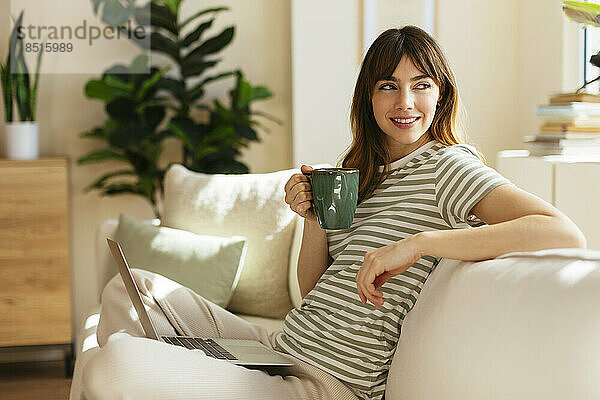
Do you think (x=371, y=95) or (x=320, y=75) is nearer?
(x=371, y=95)

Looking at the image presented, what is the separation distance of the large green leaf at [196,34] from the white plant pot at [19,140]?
2.78 ft

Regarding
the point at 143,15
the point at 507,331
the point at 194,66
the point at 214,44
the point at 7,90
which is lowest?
the point at 507,331

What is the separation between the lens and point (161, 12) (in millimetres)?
3818

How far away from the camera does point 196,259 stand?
8.79 feet

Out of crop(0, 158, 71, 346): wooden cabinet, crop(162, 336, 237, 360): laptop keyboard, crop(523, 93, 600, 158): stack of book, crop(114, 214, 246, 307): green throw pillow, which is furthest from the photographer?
crop(0, 158, 71, 346): wooden cabinet

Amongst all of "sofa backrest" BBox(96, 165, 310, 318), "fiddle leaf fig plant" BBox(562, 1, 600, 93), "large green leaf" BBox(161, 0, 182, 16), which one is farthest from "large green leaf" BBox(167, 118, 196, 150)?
"fiddle leaf fig plant" BBox(562, 1, 600, 93)

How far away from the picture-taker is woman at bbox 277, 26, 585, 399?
1510mm

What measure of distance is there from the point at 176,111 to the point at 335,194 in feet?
8.17

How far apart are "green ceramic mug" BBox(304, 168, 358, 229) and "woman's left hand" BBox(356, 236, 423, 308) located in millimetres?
94

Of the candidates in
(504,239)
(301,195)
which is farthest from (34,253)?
(504,239)

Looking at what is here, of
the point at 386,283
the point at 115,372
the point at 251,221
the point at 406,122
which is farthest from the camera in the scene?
the point at 251,221

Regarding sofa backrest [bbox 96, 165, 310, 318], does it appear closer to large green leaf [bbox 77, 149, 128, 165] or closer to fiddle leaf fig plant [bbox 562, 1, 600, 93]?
large green leaf [bbox 77, 149, 128, 165]

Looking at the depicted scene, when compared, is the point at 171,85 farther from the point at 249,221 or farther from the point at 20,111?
the point at 249,221

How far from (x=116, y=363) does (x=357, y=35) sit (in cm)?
283
